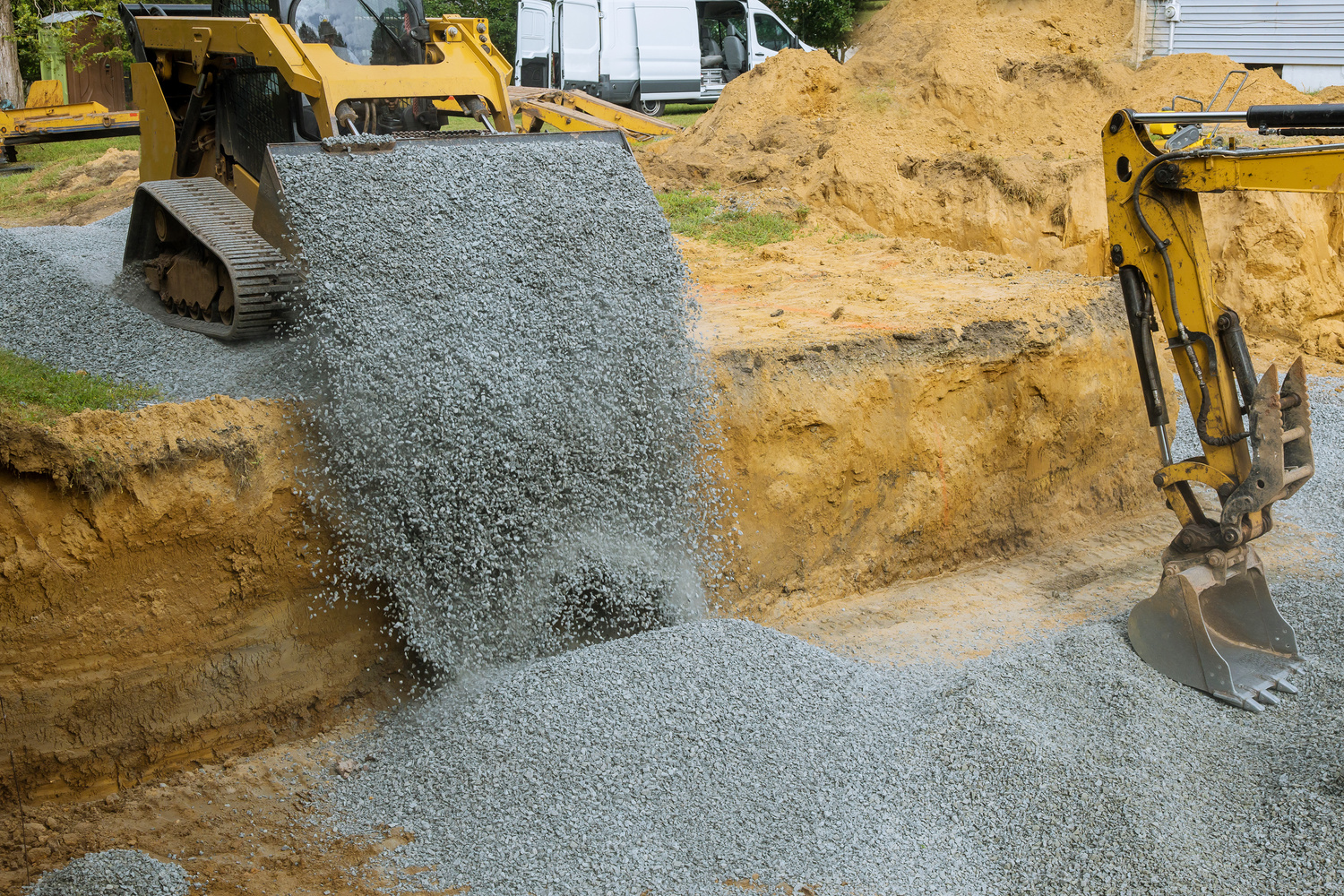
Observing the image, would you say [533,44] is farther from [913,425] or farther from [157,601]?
[157,601]

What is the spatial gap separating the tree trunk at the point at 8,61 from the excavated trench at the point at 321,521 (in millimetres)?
12522

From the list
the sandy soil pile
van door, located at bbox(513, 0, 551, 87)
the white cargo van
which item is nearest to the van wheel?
the white cargo van

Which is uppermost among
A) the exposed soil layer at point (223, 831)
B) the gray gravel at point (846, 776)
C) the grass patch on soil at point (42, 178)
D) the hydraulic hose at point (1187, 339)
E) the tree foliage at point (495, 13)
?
the tree foliage at point (495, 13)

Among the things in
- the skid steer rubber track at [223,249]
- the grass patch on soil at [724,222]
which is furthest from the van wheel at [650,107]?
the skid steer rubber track at [223,249]

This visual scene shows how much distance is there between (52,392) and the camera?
170 inches

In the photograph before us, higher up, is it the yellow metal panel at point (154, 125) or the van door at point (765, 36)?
the van door at point (765, 36)

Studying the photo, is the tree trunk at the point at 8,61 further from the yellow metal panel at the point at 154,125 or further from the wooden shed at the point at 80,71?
the yellow metal panel at the point at 154,125

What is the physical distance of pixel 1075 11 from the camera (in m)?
11.6

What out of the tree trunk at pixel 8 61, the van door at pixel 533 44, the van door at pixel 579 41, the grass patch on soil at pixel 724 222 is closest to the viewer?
the grass patch on soil at pixel 724 222

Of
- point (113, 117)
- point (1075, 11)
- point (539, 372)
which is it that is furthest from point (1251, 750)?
point (113, 117)

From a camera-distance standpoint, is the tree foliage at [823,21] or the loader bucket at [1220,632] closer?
the loader bucket at [1220,632]

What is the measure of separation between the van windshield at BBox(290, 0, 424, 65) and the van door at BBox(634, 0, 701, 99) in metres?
10.9

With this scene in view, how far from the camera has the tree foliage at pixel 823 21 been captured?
55.1 ft

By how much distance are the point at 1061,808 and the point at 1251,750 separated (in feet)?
3.12
